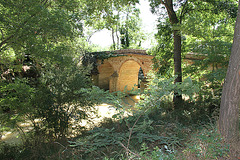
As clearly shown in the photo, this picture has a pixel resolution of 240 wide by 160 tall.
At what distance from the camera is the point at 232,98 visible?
4301mm

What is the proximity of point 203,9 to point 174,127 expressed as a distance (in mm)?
5843

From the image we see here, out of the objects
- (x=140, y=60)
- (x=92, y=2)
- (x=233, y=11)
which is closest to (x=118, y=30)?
(x=140, y=60)

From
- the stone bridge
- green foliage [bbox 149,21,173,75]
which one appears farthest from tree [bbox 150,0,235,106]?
the stone bridge

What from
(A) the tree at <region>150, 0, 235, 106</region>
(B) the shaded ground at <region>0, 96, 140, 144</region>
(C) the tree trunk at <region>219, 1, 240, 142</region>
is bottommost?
(B) the shaded ground at <region>0, 96, 140, 144</region>

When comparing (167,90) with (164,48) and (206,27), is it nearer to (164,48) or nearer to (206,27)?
(206,27)

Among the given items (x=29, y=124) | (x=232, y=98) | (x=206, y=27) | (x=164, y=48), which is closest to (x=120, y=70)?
(x=164, y=48)

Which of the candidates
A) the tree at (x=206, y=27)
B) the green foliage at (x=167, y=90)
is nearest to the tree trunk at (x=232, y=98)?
the green foliage at (x=167, y=90)

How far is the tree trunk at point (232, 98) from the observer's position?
417cm

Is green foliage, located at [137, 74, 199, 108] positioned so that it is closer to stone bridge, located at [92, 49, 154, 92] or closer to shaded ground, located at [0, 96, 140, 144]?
shaded ground, located at [0, 96, 140, 144]

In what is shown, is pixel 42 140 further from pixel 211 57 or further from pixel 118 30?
pixel 118 30

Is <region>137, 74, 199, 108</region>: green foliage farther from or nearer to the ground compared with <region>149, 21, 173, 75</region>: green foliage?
nearer to the ground

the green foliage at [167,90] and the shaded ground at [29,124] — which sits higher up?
the green foliage at [167,90]

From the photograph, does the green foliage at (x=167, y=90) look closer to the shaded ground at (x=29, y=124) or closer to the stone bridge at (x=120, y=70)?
the shaded ground at (x=29, y=124)

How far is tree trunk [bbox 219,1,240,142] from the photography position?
4.17 metres
